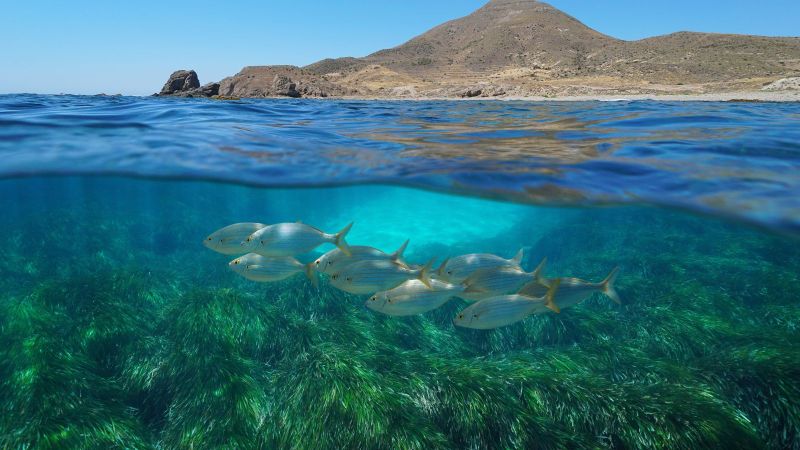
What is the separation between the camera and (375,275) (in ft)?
16.1

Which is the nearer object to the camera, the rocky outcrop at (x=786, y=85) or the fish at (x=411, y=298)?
the fish at (x=411, y=298)

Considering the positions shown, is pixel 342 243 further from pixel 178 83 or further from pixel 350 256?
pixel 178 83

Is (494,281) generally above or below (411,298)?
above

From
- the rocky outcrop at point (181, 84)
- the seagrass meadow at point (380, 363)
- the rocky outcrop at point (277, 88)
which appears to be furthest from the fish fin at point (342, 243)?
the rocky outcrop at point (181, 84)

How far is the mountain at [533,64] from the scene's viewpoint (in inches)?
1697

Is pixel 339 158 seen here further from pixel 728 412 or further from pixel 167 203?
pixel 167 203

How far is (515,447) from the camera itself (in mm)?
4828

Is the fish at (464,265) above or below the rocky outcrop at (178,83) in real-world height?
below

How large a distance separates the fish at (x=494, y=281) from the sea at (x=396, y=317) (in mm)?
1374

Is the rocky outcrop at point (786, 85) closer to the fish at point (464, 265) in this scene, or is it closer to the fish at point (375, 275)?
the fish at point (464, 265)

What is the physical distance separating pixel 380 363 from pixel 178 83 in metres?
50.4

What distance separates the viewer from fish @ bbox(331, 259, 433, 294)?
4848mm

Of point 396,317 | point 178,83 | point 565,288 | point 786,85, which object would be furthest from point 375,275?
point 178,83

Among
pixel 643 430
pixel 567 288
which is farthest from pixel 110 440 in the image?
pixel 643 430
